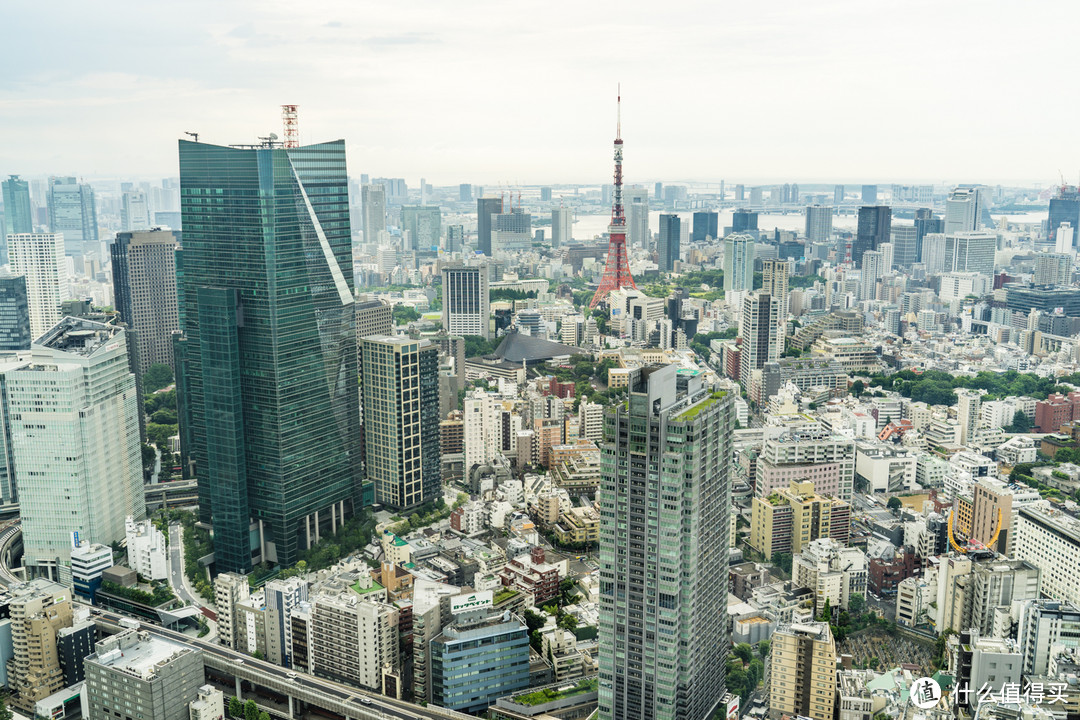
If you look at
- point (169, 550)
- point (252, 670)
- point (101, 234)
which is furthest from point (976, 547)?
point (101, 234)

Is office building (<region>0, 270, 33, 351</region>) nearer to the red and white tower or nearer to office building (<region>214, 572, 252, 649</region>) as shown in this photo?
office building (<region>214, 572, 252, 649</region>)

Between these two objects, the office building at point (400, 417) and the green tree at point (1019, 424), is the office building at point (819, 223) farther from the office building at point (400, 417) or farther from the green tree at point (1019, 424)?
the office building at point (400, 417)

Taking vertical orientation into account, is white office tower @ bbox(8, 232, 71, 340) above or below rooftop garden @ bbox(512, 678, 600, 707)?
above

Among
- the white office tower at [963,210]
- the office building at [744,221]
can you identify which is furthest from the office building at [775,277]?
the office building at [744,221]

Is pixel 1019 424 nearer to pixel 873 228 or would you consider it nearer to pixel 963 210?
pixel 873 228

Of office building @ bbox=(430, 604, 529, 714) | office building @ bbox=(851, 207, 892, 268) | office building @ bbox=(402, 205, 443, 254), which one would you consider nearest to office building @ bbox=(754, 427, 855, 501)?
office building @ bbox=(430, 604, 529, 714)

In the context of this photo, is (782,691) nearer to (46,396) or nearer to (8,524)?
(46,396)
